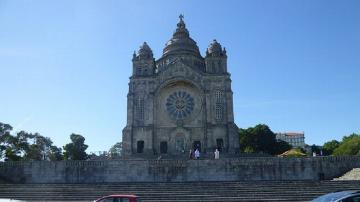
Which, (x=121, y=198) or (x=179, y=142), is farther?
(x=179, y=142)

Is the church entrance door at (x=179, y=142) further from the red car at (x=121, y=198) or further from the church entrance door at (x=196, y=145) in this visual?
the red car at (x=121, y=198)

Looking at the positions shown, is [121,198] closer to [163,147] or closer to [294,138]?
[163,147]

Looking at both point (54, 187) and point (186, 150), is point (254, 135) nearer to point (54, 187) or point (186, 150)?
point (186, 150)

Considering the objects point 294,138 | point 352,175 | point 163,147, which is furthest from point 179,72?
point 294,138

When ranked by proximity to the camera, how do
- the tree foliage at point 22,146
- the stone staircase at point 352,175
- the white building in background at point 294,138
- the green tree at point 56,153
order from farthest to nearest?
the white building in background at point 294,138 < the green tree at point 56,153 < the tree foliage at point 22,146 < the stone staircase at point 352,175

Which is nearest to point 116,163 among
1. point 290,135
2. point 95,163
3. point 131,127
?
point 95,163

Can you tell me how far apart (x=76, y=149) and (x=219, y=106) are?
78.9ft

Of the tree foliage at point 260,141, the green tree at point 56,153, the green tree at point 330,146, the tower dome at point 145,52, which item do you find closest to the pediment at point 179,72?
the tower dome at point 145,52

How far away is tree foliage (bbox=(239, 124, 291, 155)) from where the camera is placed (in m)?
64.9

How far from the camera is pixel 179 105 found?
1836 inches

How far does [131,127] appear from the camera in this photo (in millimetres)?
44906

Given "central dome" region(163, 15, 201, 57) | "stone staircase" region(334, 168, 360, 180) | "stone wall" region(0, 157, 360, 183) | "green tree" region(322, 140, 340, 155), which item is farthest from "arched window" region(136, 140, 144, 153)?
"green tree" region(322, 140, 340, 155)

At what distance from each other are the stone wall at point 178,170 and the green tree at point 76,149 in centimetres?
2517

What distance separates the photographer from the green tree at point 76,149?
58.5 meters
